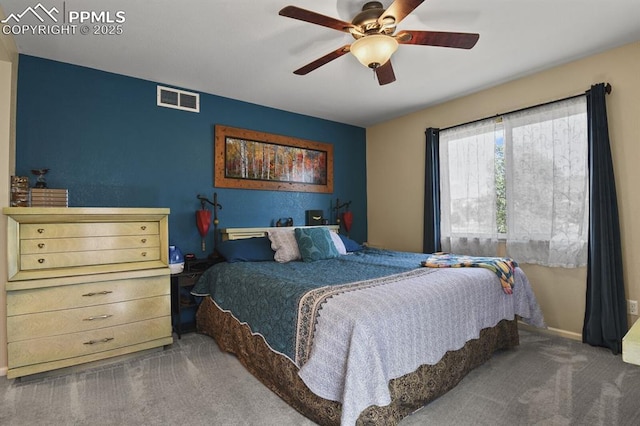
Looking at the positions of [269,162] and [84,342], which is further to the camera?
[269,162]

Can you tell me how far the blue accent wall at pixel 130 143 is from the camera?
9.16 ft

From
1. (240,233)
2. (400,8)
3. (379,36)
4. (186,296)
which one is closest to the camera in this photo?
(400,8)

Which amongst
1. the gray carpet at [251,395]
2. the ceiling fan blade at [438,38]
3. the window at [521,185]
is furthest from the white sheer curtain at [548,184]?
the ceiling fan blade at [438,38]

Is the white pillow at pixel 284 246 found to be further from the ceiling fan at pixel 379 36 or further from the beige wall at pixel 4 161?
the beige wall at pixel 4 161

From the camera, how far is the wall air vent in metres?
3.35

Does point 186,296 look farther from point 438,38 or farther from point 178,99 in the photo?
point 438,38

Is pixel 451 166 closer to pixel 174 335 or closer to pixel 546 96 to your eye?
pixel 546 96

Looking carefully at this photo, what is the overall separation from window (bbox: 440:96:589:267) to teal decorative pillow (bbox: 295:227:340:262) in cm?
153

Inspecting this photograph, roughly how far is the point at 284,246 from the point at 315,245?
310 mm

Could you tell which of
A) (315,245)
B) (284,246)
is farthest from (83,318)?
(315,245)

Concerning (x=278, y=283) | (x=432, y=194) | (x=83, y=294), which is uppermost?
(x=432, y=194)

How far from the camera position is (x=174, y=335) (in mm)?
3141

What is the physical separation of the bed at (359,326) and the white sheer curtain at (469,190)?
3.13ft

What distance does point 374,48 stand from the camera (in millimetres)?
2004
